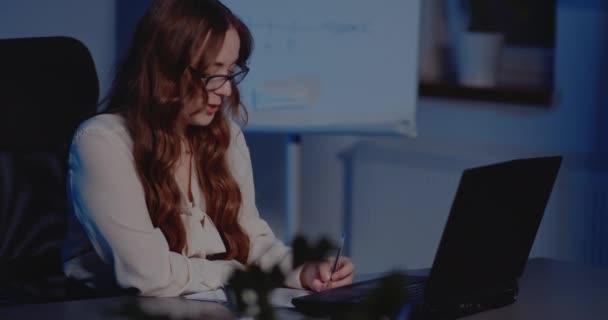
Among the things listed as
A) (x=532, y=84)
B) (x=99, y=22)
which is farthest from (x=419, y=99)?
(x=99, y=22)

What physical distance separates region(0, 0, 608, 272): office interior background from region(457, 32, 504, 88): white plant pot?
0.08m

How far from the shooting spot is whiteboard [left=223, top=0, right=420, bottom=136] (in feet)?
9.40

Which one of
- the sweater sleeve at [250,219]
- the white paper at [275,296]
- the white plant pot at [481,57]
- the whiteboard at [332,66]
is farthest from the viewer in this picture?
the white plant pot at [481,57]

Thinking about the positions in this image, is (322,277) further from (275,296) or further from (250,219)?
(250,219)

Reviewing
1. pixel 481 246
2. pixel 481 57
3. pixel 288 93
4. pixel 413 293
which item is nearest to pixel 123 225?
pixel 413 293

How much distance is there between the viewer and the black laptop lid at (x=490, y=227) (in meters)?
1.38

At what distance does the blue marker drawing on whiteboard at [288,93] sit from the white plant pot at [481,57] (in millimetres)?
749

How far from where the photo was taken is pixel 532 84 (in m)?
3.38

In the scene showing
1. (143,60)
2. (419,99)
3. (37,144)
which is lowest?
(419,99)

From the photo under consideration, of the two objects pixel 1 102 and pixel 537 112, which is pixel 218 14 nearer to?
pixel 1 102

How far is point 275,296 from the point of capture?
166 centimetres

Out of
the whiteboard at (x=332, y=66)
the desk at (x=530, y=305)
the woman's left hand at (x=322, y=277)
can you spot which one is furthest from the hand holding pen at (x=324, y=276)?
the whiteboard at (x=332, y=66)

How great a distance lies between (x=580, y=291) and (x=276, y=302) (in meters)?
0.53

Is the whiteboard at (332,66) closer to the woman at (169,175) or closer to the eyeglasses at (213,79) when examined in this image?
the woman at (169,175)
